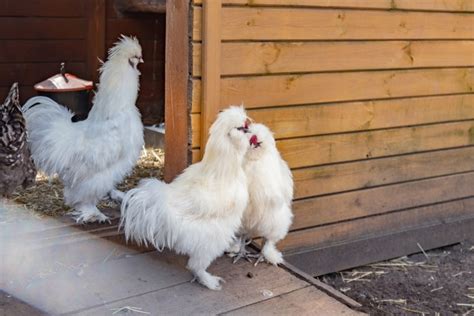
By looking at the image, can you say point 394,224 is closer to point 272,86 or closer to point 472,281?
point 472,281

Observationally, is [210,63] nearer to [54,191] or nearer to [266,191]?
[266,191]

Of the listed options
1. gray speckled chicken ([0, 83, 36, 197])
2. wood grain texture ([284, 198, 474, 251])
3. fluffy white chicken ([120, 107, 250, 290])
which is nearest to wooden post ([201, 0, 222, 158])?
fluffy white chicken ([120, 107, 250, 290])

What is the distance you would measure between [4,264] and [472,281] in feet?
10.5

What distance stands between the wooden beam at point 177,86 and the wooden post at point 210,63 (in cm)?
9

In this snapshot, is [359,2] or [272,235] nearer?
[272,235]

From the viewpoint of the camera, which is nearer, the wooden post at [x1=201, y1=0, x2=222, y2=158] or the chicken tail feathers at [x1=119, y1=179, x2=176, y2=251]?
the chicken tail feathers at [x1=119, y1=179, x2=176, y2=251]

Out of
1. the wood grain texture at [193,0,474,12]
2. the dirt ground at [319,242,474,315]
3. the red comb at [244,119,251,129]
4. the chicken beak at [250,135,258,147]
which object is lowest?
the dirt ground at [319,242,474,315]

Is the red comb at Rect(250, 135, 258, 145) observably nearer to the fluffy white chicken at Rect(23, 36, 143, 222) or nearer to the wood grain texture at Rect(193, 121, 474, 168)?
the wood grain texture at Rect(193, 121, 474, 168)

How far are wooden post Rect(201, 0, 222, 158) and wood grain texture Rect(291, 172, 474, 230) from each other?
102 cm

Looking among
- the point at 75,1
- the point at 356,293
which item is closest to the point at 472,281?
the point at 356,293

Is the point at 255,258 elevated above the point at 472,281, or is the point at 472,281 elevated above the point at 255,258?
the point at 255,258

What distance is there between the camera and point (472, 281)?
16.1 ft

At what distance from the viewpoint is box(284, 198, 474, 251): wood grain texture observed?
460 cm

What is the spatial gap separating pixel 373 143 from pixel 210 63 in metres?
1.55
